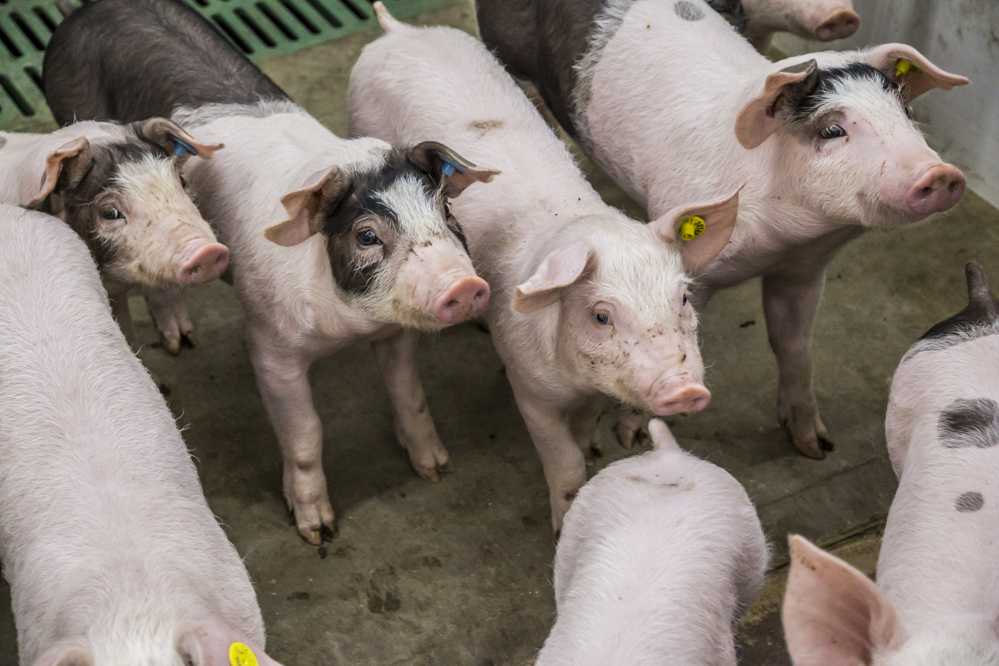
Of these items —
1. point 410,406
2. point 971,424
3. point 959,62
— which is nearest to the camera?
point 971,424

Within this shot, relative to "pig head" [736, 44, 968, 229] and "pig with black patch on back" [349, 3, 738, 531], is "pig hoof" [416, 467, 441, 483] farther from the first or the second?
"pig head" [736, 44, 968, 229]

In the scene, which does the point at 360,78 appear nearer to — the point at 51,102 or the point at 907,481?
the point at 51,102

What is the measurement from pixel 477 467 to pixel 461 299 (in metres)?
1.24

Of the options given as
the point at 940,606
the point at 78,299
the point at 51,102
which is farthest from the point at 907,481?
the point at 51,102

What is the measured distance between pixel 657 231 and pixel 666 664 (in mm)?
1414

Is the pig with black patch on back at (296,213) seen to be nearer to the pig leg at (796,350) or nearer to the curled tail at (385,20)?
the curled tail at (385,20)

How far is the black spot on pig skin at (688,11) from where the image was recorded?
4.50 meters

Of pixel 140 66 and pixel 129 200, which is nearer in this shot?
pixel 129 200

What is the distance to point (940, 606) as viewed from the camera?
273 cm

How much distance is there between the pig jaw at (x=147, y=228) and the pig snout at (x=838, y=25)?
103 inches

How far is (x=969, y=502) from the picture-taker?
2.93m

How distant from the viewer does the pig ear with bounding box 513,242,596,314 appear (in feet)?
10.7

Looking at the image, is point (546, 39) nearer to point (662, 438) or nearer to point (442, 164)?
point (442, 164)

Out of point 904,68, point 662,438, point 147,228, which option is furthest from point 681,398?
point 147,228
